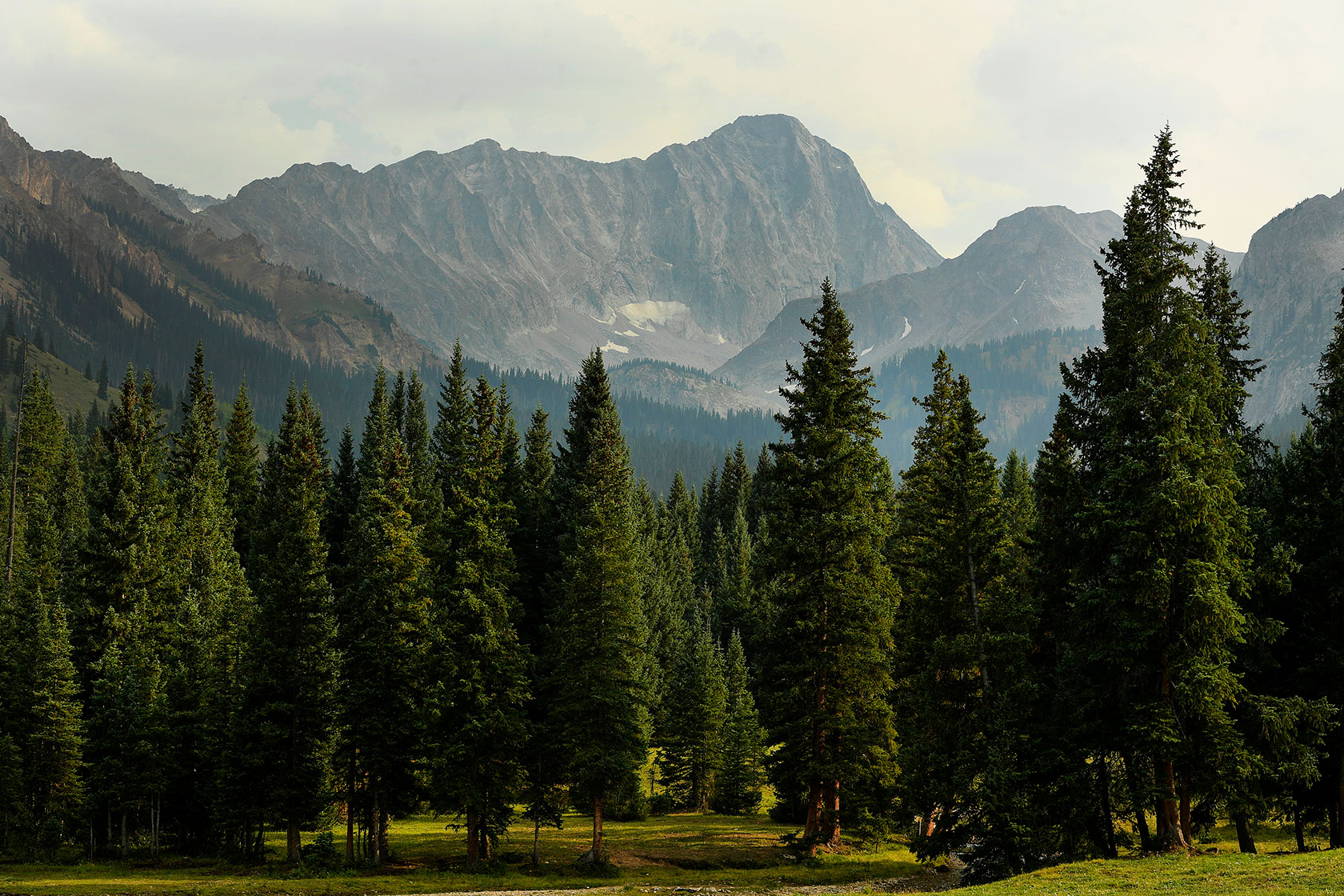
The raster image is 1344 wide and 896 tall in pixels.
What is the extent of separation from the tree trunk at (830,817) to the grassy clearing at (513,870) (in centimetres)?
76

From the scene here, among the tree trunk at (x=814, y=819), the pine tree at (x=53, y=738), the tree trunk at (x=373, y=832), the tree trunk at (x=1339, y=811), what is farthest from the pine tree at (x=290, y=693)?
the tree trunk at (x=1339, y=811)

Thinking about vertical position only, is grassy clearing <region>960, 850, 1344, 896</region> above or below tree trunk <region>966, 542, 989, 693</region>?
below

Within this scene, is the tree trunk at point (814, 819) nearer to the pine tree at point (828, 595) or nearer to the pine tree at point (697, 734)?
the pine tree at point (828, 595)

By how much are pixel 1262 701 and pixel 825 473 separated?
16537 mm

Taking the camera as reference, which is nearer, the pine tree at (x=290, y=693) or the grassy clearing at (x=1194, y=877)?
the grassy clearing at (x=1194, y=877)

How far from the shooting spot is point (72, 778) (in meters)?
48.8

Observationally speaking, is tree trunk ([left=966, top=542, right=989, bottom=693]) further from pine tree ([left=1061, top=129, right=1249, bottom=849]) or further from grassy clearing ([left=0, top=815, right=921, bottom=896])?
grassy clearing ([left=0, top=815, right=921, bottom=896])

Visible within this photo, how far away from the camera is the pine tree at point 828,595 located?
127 feet

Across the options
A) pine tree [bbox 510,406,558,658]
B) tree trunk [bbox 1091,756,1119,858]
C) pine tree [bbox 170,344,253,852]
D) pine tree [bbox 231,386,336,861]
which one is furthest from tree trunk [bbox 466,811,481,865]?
tree trunk [bbox 1091,756,1119,858]

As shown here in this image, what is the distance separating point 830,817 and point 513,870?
13.3 m

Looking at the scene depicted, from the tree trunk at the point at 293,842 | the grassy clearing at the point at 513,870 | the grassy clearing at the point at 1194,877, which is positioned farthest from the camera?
the tree trunk at the point at 293,842

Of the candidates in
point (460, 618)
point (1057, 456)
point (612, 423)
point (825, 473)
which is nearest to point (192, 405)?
point (612, 423)

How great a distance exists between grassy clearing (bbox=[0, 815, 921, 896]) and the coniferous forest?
1.64 m

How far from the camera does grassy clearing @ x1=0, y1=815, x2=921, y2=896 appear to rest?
3741cm
